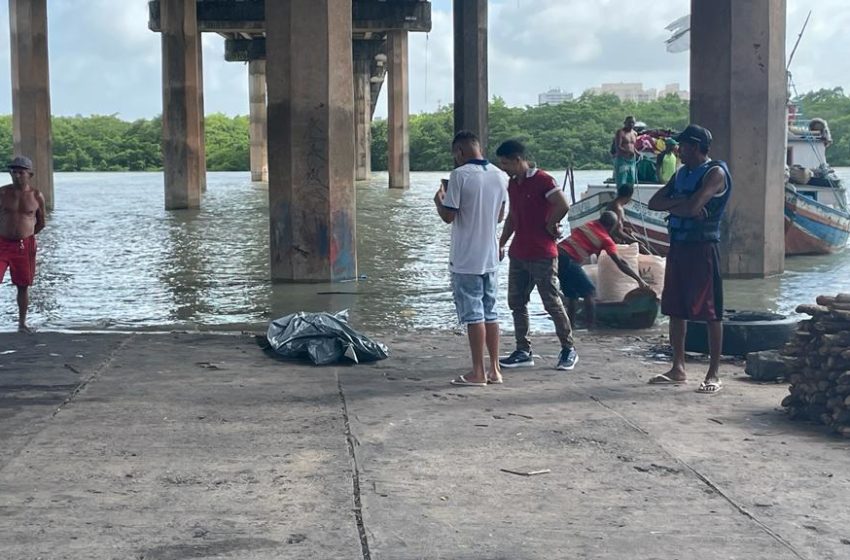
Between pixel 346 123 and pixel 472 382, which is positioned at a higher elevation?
pixel 346 123

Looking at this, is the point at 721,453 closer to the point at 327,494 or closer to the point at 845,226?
the point at 327,494

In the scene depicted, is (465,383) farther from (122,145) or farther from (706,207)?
(122,145)

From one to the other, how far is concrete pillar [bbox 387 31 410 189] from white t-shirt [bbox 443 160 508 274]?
3922 cm

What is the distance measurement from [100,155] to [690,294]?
101 meters

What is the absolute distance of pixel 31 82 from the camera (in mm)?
33156

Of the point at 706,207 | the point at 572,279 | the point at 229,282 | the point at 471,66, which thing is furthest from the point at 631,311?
the point at 471,66

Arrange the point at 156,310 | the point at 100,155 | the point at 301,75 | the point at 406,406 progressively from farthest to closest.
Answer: the point at 100,155 < the point at 301,75 < the point at 156,310 < the point at 406,406

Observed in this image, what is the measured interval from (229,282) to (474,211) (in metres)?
8.82

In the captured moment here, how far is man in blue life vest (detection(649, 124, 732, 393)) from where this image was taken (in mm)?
8281

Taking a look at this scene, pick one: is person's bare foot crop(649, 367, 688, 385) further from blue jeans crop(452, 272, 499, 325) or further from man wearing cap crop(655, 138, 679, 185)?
man wearing cap crop(655, 138, 679, 185)

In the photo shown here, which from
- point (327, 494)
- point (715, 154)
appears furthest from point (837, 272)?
point (327, 494)

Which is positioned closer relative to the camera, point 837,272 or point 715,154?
point 715,154

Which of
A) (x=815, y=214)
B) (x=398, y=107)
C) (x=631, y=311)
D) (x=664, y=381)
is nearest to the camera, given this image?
(x=664, y=381)

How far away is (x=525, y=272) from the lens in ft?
30.1
